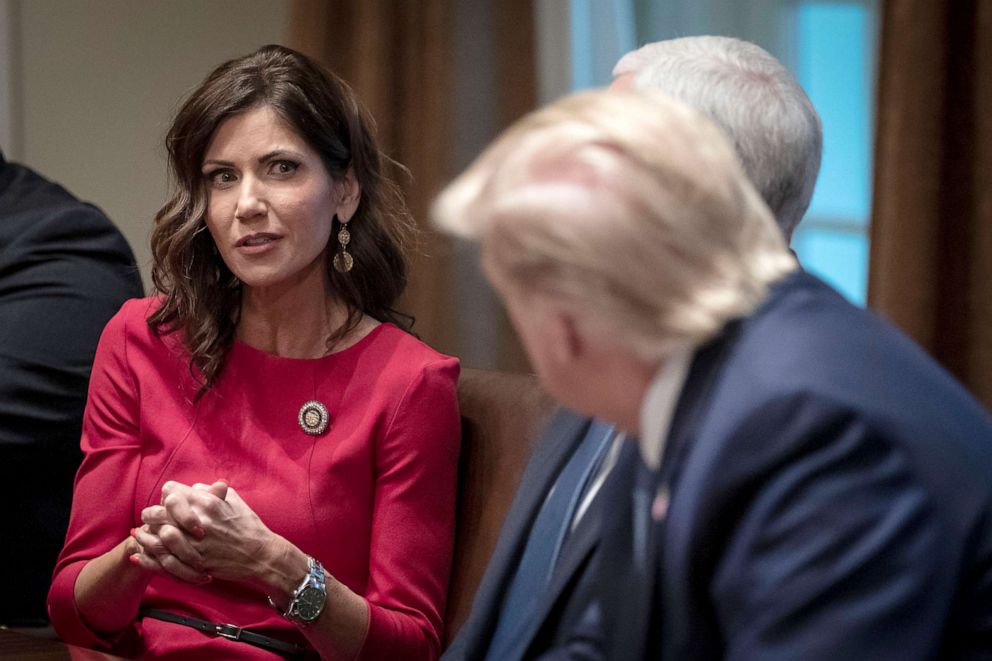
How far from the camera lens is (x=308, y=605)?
1810 millimetres

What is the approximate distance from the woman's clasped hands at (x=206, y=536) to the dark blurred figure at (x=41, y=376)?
66cm

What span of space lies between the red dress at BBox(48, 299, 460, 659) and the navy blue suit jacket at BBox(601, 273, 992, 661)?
95 centimetres

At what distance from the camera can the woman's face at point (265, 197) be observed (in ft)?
6.82

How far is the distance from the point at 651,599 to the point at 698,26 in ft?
6.62

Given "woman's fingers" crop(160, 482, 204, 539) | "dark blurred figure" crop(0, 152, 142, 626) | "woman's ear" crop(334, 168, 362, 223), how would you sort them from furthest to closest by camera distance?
"dark blurred figure" crop(0, 152, 142, 626)
"woman's ear" crop(334, 168, 362, 223)
"woman's fingers" crop(160, 482, 204, 539)

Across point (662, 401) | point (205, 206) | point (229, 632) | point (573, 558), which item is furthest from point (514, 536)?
point (205, 206)

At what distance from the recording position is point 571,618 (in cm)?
141

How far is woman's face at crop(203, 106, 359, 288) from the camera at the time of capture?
2.08 metres

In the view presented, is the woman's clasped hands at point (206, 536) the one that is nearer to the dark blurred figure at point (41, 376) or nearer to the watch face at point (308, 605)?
the watch face at point (308, 605)

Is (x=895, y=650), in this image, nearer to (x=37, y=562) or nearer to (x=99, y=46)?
(x=37, y=562)

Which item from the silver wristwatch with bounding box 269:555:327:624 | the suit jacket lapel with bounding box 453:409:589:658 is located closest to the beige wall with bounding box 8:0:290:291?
the silver wristwatch with bounding box 269:555:327:624

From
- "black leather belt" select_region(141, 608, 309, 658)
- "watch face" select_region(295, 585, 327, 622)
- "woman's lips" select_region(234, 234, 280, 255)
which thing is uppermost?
"woman's lips" select_region(234, 234, 280, 255)

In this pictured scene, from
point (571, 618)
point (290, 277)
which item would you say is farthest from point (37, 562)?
point (571, 618)

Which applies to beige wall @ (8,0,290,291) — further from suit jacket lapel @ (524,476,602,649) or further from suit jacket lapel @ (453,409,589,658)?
suit jacket lapel @ (524,476,602,649)
